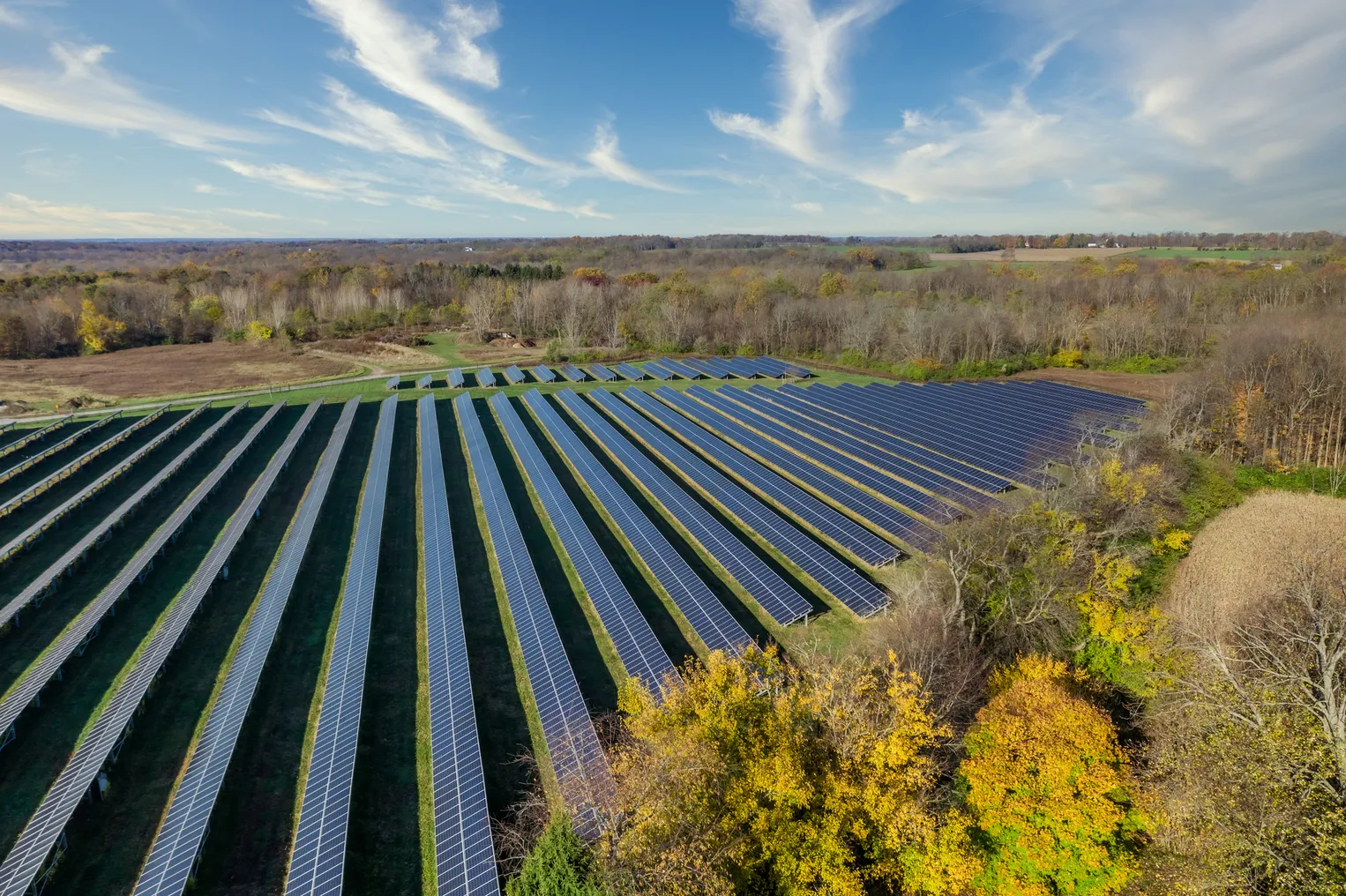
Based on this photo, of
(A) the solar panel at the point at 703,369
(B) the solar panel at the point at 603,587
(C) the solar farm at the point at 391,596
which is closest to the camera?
(C) the solar farm at the point at 391,596

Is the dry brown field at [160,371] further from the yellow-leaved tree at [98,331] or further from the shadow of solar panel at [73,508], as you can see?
the shadow of solar panel at [73,508]

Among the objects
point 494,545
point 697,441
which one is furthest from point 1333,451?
point 494,545

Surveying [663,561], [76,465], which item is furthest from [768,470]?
[76,465]

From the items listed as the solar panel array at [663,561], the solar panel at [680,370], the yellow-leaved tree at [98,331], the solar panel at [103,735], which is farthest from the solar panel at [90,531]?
the yellow-leaved tree at [98,331]

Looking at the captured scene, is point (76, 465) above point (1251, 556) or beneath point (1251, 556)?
beneath

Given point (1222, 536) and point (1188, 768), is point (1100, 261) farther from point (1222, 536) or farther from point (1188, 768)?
point (1188, 768)

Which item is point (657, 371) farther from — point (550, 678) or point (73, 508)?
point (550, 678)
